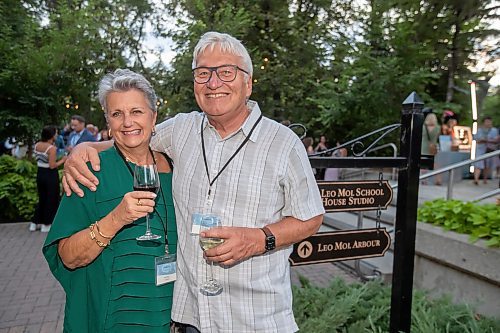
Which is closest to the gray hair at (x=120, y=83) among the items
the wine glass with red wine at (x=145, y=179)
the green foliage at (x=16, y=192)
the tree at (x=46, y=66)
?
the wine glass with red wine at (x=145, y=179)

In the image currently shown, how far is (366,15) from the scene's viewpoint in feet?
51.2

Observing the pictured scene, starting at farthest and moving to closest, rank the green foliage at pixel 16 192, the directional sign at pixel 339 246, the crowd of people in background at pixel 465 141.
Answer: the crowd of people in background at pixel 465 141
the green foliage at pixel 16 192
the directional sign at pixel 339 246

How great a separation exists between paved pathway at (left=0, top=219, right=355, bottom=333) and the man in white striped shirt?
2574 mm

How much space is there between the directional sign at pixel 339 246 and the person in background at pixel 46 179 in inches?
233

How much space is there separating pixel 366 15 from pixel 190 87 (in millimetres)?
7167

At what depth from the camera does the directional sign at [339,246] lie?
8.79ft

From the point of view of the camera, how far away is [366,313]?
3.52 meters

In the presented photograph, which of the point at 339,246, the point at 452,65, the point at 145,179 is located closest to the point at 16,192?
the point at 339,246

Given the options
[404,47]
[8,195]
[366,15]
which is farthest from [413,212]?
[366,15]

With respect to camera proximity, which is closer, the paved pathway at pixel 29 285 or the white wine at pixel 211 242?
the white wine at pixel 211 242

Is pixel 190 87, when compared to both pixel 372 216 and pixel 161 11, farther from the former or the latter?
pixel 372 216

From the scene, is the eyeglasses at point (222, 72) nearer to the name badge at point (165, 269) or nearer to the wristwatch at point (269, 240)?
the wristwatch at point (269, 240)

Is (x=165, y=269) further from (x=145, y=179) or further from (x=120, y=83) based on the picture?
(x=120, y=83)

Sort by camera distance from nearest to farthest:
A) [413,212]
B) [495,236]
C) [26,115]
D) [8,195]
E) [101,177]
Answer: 1. [101,177]
2. [413,212]
3. [495,236]
4. [8,195]
5. [26,115]
